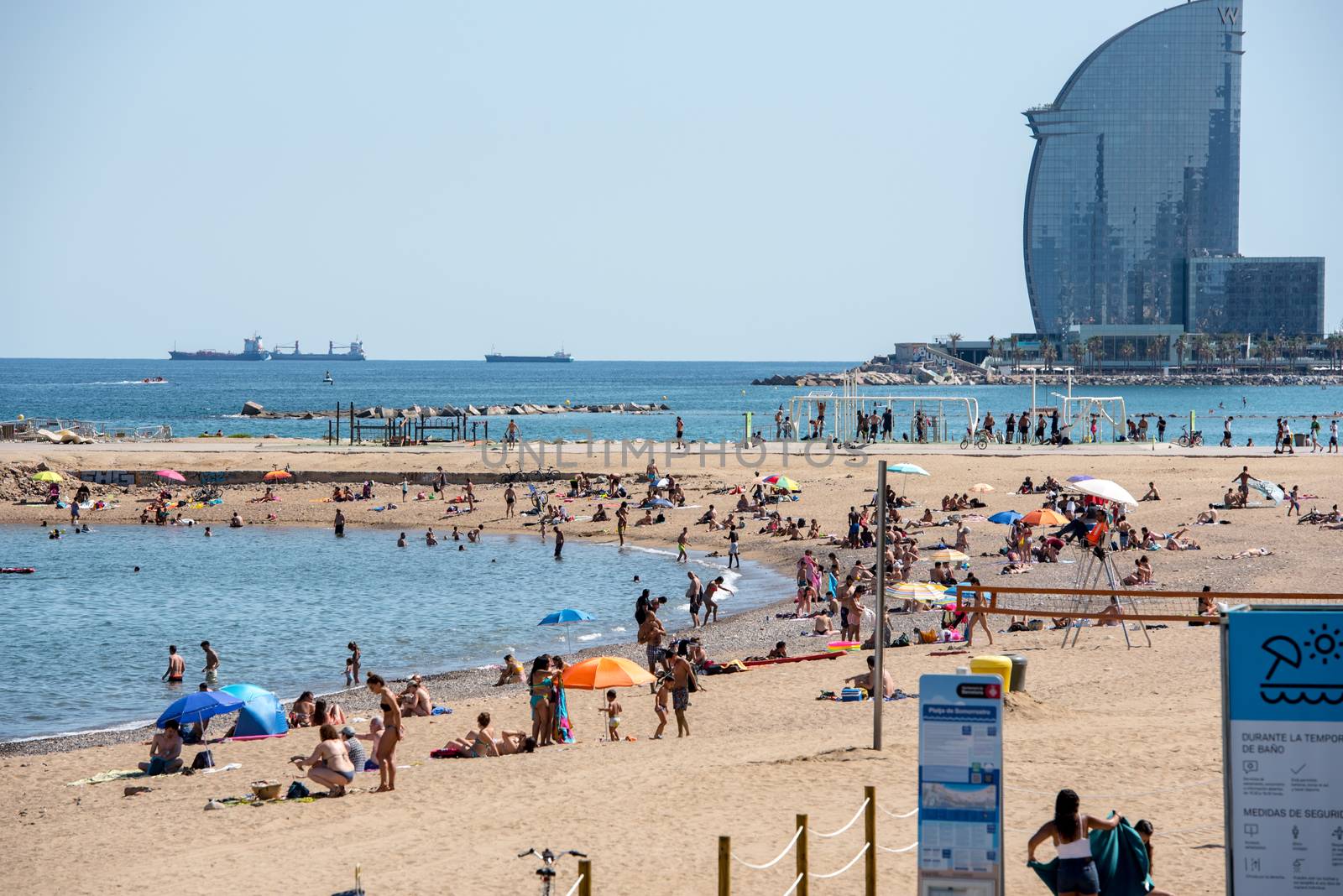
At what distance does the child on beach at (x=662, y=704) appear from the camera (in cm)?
1550

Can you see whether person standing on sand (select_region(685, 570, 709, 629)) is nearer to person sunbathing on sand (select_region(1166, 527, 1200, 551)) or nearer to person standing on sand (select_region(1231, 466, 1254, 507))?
person sunbathing on sand (select_region(1166, 527, 1200, 551))

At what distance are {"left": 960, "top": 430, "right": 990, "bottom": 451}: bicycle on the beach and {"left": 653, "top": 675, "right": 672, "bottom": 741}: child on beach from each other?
118 feet

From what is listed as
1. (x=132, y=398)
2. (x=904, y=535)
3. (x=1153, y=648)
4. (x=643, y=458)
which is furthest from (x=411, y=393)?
(x=1153, y=648)

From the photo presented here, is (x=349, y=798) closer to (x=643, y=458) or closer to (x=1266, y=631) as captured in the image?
(x=1266, y=631)

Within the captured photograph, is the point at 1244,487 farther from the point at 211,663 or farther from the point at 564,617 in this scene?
the point at 211,663

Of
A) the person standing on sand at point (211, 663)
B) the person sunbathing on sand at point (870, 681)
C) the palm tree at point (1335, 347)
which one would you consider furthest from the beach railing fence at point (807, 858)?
the palm tree at point (1335, 347)

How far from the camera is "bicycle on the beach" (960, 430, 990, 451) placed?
5047 cm

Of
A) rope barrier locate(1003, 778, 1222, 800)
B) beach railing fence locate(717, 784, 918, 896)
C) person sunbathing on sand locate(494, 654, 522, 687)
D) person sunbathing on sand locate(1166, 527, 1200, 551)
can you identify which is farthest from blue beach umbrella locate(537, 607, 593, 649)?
person sunbathing on sand locate(1166, 527, 1200, 551)

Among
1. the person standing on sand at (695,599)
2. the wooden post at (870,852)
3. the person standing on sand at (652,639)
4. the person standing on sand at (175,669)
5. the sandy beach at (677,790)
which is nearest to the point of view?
the wooden post at (870,852)

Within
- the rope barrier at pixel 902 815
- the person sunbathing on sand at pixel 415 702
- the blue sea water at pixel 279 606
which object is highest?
the rope barrier at pixel 902 815

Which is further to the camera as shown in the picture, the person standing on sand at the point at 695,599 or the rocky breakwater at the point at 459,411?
the rocky breakwater at the point at 459,411

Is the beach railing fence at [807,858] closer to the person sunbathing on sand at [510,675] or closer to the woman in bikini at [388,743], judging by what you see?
the woman in bikini at [388,743]

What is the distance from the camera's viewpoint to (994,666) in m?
14.4

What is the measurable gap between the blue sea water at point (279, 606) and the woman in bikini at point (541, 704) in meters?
4.60
